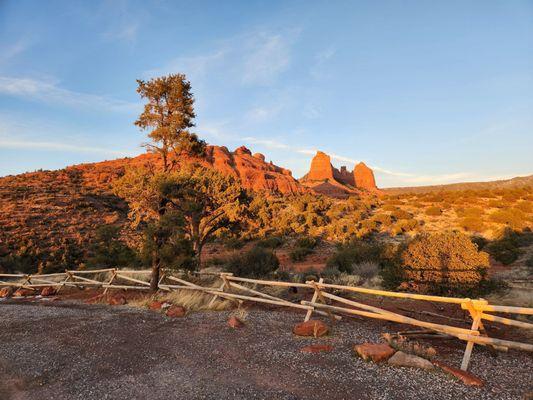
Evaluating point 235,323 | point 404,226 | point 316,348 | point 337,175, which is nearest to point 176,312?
point 235,323

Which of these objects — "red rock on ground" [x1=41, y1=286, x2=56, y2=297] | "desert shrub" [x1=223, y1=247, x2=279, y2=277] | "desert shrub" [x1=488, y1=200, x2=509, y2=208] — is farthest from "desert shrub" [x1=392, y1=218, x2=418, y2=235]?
"red rock on ground" [x1=41, y1=286, x2=56, y2=297]

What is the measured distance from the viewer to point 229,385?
479 centimetres

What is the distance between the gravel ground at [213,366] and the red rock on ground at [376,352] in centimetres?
13

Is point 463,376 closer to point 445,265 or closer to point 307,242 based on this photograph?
point 445,265

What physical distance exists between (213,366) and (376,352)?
2702 millimetres

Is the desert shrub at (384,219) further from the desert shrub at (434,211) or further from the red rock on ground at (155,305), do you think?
the red rock on ground at (155,305)

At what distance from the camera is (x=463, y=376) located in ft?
15.6

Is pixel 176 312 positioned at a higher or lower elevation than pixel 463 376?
lower

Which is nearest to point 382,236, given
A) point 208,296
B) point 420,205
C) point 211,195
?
point 420,205

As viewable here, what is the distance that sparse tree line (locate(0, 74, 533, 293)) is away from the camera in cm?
1153

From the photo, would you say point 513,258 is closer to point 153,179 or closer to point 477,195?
point 153,179

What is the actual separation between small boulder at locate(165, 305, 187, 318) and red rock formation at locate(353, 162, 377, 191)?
281 ft

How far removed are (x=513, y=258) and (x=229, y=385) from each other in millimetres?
19623

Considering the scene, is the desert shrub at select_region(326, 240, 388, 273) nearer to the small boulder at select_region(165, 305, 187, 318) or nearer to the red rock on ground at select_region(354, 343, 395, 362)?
the small boulder at select_region(165, 305, 187, 318)
